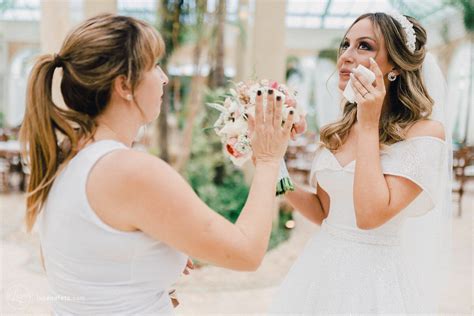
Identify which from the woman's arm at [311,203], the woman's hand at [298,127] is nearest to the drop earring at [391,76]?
the woman's hand at [298,127]

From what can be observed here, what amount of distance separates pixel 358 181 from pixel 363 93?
0.97 ft

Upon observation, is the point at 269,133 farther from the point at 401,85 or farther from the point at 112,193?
the point at 401,85

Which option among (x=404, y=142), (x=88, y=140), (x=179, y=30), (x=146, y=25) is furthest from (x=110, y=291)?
(x=179, y=30)

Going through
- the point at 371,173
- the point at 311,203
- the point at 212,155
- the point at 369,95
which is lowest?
the point at 212,155

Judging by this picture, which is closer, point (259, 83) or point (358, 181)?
point (358, 181)

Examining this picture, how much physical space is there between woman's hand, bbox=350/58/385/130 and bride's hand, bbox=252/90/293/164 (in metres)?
0.42

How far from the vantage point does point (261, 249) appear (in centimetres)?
103

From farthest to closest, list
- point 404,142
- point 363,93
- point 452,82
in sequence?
point 452,82 → point 404,142 → point 363,93

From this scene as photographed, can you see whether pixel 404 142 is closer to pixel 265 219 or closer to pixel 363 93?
pixel 363 93

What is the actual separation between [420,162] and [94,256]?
1.13m

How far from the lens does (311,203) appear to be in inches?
76.0

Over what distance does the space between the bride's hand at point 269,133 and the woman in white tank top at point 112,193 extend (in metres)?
0.07

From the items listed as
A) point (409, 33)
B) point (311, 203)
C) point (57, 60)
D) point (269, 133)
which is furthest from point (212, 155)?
point (57, 60)

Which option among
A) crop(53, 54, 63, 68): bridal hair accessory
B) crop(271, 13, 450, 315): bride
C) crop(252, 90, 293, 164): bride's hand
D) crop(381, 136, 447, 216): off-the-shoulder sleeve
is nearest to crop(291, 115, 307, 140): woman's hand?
crop(271, 13, 450, 315): bride
